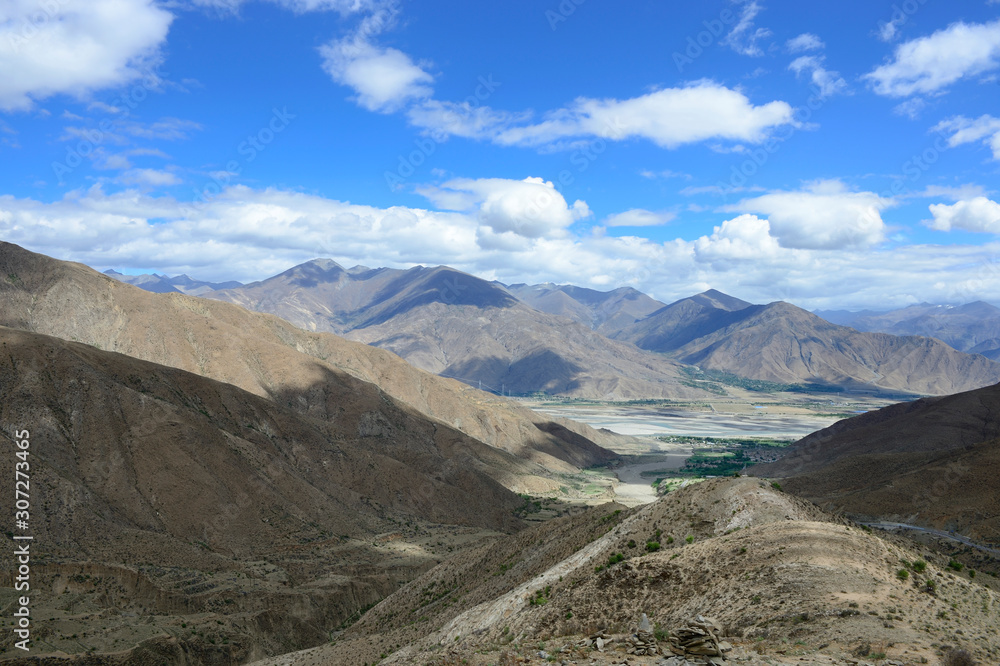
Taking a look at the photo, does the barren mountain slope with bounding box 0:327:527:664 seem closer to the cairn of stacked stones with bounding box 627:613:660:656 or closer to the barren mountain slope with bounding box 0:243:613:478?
the barren mountain slope with bounding box 0:243:613:478

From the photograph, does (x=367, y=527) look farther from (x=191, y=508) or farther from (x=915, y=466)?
(x=915, y=466)

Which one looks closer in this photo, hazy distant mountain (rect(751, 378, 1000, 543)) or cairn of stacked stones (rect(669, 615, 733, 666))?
cairn of stacked stones (rect(669, 615, 733, 666))

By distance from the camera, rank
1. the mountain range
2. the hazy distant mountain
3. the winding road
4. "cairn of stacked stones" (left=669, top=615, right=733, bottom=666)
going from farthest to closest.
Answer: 1. the hazy distant mountain
2. the winding road
3. the mountain range
4. "cairn of stacked stones" (left=669, top=615, right=733, bottom=666)

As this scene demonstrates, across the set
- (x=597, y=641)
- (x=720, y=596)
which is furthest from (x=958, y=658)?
(x=597, y=641)

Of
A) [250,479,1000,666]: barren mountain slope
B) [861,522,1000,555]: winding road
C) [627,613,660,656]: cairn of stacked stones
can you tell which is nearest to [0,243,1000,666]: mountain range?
[250,479,1000,666]: barren mountain slope

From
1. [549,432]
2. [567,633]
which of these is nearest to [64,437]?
[567,633]

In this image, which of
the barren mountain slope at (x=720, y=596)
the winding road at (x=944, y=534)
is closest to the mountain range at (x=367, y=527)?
the barren mountain slope at (x=720, y=596)

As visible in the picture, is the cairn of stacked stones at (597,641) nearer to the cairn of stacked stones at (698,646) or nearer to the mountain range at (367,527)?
the mountain range at (367,527)
